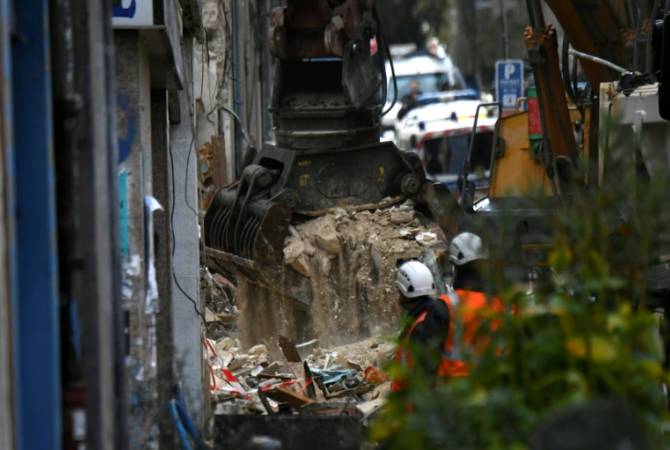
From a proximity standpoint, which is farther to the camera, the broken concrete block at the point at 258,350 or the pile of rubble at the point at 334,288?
the pile of rubble at the point at 334,288

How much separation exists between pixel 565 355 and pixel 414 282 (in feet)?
10.7

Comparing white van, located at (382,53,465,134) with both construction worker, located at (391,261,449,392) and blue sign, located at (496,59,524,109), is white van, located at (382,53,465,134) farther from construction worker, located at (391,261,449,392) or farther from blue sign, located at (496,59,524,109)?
construction worker, located at (391,261,449,392)

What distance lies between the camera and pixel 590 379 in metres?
4.47

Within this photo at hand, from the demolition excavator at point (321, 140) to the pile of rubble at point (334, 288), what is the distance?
1.09 feet

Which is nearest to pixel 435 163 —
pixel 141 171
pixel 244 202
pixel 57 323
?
pixel 244 202

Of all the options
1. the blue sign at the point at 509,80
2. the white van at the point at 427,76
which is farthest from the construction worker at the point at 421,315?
the white van at the point at 427,76

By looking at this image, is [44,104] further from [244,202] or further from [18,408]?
[244,202]

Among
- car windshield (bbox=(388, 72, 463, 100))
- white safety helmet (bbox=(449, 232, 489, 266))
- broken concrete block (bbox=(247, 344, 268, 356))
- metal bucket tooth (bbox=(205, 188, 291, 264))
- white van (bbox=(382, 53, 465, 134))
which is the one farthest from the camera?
car windshield (bbox=(388, 72, 463, 100))

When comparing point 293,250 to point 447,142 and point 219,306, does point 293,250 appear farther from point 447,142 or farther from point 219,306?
point 447,142

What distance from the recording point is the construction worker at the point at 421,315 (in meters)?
5.67

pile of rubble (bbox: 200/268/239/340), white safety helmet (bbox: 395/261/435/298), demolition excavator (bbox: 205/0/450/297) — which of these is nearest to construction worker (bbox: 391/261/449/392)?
white safety helmet (bbox: 395/261/435/298)

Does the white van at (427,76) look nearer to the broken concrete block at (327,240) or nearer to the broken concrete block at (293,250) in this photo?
the broken concrete block at (327,240)

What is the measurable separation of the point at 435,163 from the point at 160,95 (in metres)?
15.9

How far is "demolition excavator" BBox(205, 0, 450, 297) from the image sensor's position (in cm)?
1444
